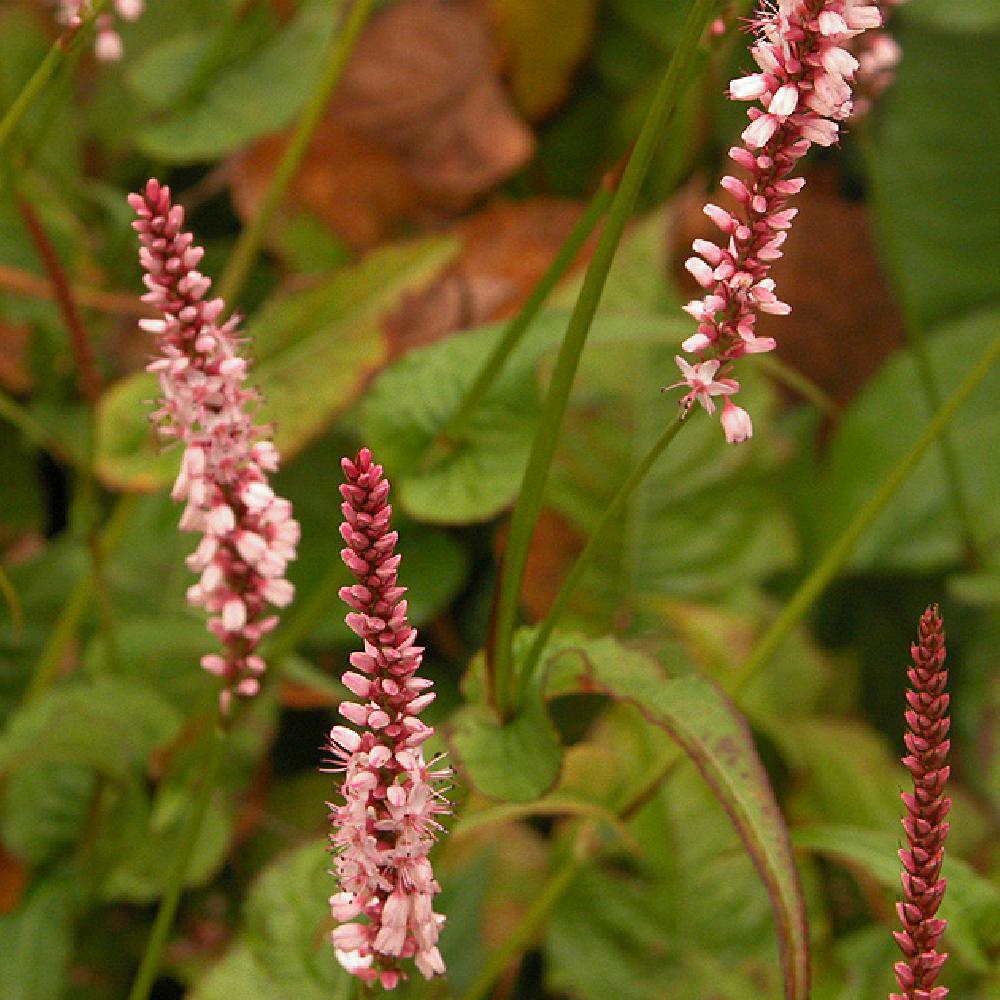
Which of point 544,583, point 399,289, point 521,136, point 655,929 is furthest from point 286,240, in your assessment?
point 655,929

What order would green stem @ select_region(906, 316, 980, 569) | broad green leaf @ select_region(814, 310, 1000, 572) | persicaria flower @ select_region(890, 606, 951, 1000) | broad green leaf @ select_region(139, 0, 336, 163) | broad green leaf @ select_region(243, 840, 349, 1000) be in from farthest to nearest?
broad green leaf @ select_region(814, 310, 1000, 572) → broad green leaf @ select_region(139, 0, 336, 163) → green stem @ select_region(906, 316, 980, 569) → broad green leaf @ select_region(243, 840, 349, 1000) → persicaria flower @ select_region(890, 606, 951, 1000)

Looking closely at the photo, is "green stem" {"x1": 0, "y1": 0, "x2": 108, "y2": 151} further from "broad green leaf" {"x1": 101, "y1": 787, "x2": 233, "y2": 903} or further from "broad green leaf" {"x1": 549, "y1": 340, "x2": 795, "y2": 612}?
"broad green leaf" {"x1": 549, "y1": 340, "x2": 795, "y2": 612}

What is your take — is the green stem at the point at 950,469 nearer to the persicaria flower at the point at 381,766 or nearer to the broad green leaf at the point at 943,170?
the broad green leaf at the point at 943,170

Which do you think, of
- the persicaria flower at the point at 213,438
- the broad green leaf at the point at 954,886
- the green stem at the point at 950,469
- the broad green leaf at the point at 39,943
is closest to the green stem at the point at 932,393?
the green stem at the point at 950,469

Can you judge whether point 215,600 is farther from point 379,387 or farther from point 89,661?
point 89,661

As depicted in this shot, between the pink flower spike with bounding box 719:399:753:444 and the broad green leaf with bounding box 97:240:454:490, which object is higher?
the pink flower spike with bounding box 719:399:753:444

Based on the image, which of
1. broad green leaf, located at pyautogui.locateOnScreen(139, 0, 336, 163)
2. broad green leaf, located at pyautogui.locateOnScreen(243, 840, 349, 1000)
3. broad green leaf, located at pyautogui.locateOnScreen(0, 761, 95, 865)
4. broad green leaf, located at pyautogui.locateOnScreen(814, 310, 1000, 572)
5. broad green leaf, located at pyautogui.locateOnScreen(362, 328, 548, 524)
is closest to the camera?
broad green leaf, located at pyautogui.locateOnScreen(243, 840, 349, 1000)

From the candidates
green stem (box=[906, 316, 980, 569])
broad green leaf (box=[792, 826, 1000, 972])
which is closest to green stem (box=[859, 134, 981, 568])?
green stem (box=[906, 316, 980, 569])

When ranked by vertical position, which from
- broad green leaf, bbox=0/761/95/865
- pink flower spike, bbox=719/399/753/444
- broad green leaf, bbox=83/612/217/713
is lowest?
broad green leaf, bbox=0/761/95/865
